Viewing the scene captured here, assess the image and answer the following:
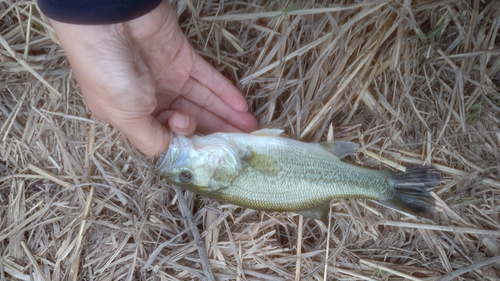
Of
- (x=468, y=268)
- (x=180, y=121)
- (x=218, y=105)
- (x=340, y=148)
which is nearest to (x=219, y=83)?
(x=218, y=105)

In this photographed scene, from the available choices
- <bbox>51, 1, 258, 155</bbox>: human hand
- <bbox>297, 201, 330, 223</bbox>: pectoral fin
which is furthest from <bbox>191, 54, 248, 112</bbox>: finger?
<bbox>297, 201, 330, 223</bbox>: pectoral fin

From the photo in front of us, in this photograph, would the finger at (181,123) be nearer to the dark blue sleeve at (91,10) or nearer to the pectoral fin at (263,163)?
the pectoral fin at (263,163)

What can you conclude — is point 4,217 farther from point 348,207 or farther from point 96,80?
point 348,207

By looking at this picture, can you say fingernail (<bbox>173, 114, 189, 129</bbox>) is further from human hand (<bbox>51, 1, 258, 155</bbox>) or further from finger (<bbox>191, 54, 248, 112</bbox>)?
finger (<bbox>191, 54, 248, 112</bbox>)

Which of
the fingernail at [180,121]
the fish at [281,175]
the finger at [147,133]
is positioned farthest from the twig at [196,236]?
the fingernail at [180,121]

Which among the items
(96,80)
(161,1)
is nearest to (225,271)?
(96,80)
